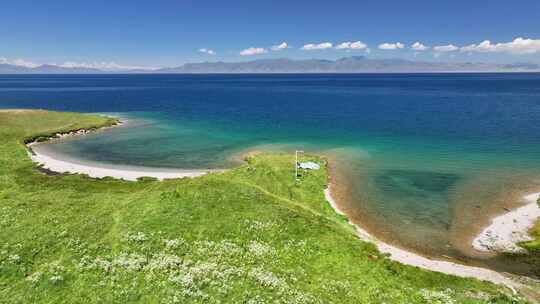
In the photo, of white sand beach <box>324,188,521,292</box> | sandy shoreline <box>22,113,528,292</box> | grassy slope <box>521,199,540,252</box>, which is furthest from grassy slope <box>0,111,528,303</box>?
grassy slope <box>521,199,540,252</box>

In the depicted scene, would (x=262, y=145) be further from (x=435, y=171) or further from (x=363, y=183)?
(x=435, y=171)

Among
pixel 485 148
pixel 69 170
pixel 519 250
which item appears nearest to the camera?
pixel 519 250

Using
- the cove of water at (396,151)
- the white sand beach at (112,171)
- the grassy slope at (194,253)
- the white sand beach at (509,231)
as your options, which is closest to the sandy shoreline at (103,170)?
the white sand beach at (112,171)

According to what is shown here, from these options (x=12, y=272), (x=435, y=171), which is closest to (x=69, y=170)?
(x=12, y=272)

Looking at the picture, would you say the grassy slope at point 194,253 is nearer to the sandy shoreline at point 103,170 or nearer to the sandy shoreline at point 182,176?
the sandy shoreline at point 182,176

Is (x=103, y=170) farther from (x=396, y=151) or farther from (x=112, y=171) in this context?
(x=396, y=151)

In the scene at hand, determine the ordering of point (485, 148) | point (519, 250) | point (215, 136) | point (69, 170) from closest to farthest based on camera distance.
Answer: point (519, 250)
point (69, 170)
point (485, 148)
point (215, 136)

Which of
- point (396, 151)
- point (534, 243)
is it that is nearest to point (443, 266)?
point (534, 243)

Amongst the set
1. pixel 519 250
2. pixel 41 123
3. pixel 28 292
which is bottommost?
pixel 519 250
